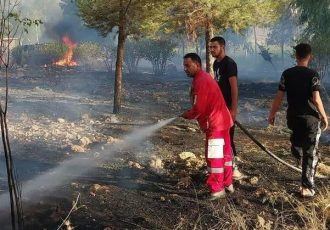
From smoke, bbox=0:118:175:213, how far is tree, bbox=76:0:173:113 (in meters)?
3.69

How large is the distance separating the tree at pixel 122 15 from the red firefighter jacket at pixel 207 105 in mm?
5652

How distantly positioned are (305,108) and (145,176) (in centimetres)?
242

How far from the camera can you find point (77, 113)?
11.2 m

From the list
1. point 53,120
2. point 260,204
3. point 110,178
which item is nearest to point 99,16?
point 53,120

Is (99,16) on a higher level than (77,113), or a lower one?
higher

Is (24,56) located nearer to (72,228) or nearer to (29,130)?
(29,130)

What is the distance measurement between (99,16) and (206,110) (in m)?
6.40

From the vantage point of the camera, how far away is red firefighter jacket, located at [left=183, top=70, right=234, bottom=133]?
4355 mm

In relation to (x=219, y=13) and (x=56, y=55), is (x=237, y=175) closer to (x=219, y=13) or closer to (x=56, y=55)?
(x=219, y=13)

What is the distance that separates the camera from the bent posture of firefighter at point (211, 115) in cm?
437

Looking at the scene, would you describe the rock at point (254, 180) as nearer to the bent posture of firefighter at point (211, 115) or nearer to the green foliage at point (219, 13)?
the bent posture of firefighter at point (211, 115)

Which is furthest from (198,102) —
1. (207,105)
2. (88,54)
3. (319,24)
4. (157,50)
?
(88,54)

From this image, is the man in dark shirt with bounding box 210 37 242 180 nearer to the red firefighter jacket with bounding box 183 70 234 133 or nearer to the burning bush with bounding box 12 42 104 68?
the red firefighter jacket with bounding box 183 70 234 133

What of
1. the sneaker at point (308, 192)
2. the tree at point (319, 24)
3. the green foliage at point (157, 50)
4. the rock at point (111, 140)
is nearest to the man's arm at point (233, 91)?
the sneaker at point (308, 192)
